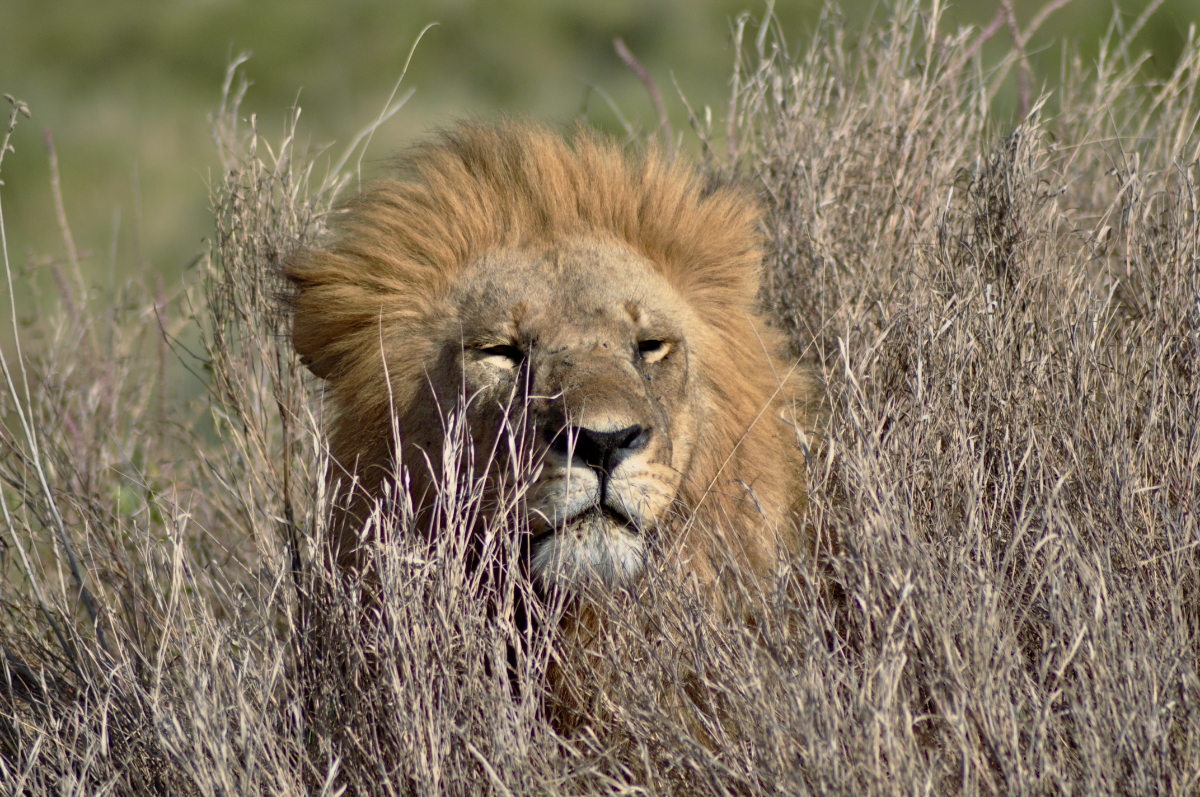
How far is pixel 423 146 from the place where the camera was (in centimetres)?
306

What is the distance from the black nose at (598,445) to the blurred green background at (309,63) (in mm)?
18094

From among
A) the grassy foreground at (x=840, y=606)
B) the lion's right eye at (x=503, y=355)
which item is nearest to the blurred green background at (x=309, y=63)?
the grassy foreground at (x=840, y=606)

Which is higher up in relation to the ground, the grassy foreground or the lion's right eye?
the lion's right eye

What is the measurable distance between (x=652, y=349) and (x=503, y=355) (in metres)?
0.36

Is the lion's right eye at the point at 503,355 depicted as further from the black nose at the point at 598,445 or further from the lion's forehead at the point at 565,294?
the black nose at the point at 598,445

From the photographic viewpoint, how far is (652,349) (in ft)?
9.06

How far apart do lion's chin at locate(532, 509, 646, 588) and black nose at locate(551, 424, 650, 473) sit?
109mm

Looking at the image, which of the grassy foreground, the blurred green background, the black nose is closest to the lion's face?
the black nose

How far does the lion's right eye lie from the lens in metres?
2.68

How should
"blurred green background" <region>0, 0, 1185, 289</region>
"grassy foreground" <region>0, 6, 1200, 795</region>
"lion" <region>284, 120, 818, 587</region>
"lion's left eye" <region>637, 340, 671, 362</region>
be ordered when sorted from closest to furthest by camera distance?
"grassy foreground" <region>0, 6, 1200, 795</region>, "lion" <region>284, 120, 818, 587</region>, "lion's left eye" <region>637, 340, 671, 362</region>, "blurred green background" <region>0, 0, 1185, 289</region>

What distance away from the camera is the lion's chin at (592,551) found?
2.35 metres

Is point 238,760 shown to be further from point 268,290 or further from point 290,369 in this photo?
point 268,290

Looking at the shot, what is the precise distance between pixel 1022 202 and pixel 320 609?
2114mm

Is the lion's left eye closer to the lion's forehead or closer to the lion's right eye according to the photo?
the lion's forehead
